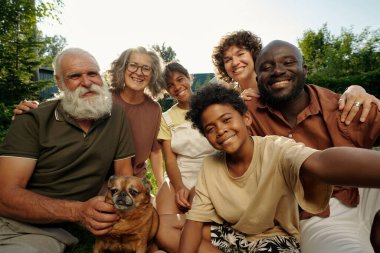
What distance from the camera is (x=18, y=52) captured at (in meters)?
12.0

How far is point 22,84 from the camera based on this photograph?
11.8m

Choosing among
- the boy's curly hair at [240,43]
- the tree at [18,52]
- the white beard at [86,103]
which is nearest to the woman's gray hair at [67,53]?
the white beard at [86,103]

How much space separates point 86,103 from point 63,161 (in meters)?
0.63

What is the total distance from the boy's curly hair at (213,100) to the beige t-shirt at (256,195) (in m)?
0.35

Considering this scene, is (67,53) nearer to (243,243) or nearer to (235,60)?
(235,60)

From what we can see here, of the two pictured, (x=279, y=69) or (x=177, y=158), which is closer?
(x=279, y=69)

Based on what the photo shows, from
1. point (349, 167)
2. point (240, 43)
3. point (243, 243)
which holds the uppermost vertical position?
point (240, 43)

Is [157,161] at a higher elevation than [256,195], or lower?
lower

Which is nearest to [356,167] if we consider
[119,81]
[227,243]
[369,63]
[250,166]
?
[250,166]

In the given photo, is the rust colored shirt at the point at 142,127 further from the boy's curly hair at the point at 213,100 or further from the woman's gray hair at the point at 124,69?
the boy's curly hair at the point at 213,100

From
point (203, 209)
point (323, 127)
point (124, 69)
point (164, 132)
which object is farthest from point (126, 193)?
point (124, 69)

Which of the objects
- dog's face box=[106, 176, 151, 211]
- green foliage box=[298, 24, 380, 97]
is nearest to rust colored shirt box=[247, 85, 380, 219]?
dog's face box=[106, 176, 151, 211]

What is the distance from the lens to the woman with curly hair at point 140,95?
416cm

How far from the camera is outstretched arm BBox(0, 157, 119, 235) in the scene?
8.46ft
